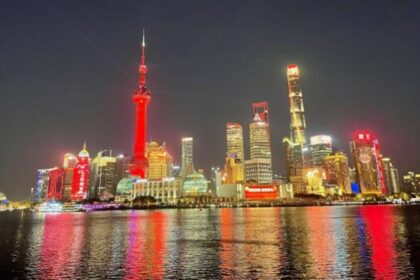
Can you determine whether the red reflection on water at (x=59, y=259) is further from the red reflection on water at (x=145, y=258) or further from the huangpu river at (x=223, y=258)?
the red reflection on water at (x=145, y=258)

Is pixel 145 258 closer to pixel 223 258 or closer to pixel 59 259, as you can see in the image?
pixel 223 258

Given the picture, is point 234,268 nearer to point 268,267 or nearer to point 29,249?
point 268,267

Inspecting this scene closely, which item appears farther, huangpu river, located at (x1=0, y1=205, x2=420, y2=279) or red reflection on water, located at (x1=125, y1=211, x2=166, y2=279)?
red reflection on water, located at (x1=125, y1=211, x2=166, y2=279)

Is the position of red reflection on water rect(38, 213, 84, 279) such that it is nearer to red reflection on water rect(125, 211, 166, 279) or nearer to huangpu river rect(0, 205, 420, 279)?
huangpu river rect(0, 205, 420, 279)

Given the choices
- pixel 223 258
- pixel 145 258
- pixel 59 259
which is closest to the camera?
pixel 223 258

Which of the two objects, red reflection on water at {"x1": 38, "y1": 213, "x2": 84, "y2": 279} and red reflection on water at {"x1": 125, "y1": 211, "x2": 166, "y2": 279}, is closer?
red reflection on water at {"x1": 125, "y1": 211, "x2": 166, "y2": 279}

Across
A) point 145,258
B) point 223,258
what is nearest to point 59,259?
point 145,258

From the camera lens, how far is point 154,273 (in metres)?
31.7

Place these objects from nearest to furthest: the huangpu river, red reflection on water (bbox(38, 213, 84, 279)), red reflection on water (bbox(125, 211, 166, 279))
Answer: the huangpu river → red reflection on water (bbox(125, 211, 166, 279)) → red reflection on water (bbox(38, 213, 84, 279))

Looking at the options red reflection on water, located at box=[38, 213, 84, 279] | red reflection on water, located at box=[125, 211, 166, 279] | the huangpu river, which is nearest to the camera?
the huangpu river

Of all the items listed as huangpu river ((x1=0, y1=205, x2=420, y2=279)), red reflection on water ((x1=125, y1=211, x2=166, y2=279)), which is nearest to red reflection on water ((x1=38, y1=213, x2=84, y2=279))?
huangpu river ((x1=0, y1=205, x2=420, y2=279))

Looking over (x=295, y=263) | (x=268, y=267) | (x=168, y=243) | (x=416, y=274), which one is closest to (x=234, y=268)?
(x=268, y=267)

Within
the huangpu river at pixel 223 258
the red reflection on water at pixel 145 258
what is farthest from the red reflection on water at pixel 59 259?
the red reflection on water at pixel 145 258

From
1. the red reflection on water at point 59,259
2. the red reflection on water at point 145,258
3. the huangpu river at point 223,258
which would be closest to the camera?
the huangpu river at point 223,258
